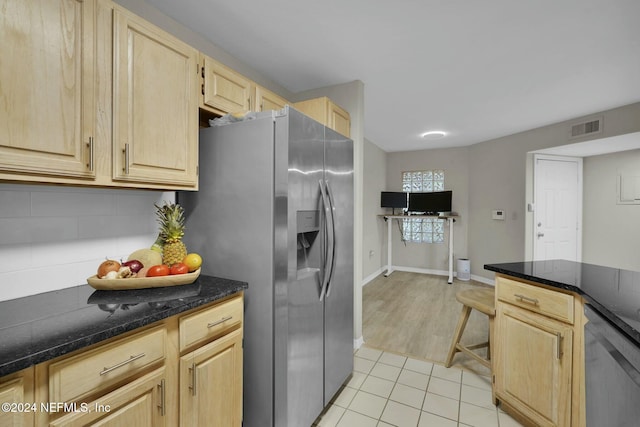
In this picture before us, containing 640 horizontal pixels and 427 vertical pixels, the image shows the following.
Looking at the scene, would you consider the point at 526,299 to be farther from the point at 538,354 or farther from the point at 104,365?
the point at 104,365

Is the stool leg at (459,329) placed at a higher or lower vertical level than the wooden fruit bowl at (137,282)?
lower

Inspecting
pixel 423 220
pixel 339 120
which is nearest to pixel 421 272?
pixel 423 220

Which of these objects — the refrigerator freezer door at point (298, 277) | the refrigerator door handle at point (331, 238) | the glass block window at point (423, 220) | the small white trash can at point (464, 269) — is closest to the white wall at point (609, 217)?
the small white trash can at point (464, 269)

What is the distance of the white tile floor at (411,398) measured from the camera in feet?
5.78

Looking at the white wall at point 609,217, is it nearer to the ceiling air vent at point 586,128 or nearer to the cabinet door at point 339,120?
the ceiling air vent at point 586,128

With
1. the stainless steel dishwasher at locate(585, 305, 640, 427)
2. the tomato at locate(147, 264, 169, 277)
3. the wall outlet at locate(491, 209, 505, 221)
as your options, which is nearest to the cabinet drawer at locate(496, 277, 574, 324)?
the stainless steel dishwasher at locate(585, 305, 640, 427)

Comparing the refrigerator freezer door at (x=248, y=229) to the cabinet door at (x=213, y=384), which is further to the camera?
the refrigerator freezer door at (x=248, y=229)

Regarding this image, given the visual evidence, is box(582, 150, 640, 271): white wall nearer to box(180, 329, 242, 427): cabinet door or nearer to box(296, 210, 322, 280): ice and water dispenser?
box(296, 210, 322, 280): ice and water dispenser

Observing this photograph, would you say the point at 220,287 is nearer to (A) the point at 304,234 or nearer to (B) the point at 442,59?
(A) the point at 304,234

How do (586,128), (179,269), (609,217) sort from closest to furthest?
(179,269)
(586,128)
(609,217)

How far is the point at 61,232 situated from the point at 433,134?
4.79 m

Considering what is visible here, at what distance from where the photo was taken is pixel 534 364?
1.57 meters

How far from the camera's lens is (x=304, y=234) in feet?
5.75

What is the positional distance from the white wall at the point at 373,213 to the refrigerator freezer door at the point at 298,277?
3.23 meters
